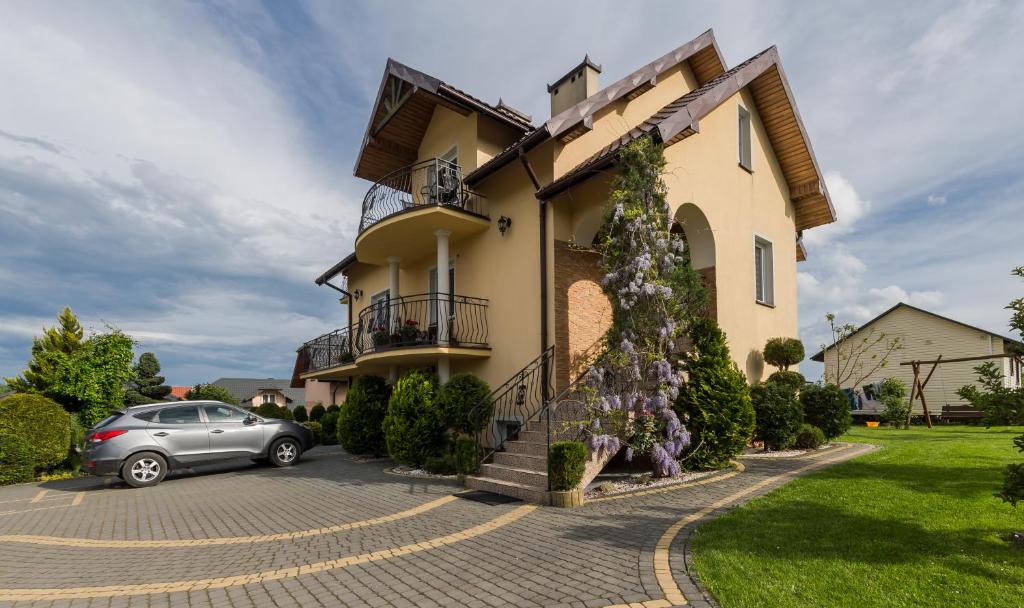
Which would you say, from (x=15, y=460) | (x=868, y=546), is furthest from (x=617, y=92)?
(x=15, y=460)

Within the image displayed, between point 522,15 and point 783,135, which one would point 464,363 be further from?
point 783,135

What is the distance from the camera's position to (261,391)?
4966 centimetres

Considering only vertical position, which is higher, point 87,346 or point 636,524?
point 87,346

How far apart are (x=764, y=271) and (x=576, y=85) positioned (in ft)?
21.9

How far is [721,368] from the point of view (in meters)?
8.78

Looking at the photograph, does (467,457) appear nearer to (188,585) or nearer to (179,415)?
(188,585)

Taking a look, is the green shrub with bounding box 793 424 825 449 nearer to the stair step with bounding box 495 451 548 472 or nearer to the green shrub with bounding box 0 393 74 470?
the stair step with bounding box 495 451 548 472

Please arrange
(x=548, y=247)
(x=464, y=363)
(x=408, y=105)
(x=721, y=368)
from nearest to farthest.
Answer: (x=721, y=368)
(x=548, y=247)
(x=464, y=363)
(x=408, y=105)

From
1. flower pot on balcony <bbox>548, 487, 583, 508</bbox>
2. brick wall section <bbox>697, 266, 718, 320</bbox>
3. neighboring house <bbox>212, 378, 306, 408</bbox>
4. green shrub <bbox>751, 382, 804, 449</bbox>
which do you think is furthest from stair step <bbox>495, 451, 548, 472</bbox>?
neighboring house <bbox>212, 378, 306, 408</bbox>

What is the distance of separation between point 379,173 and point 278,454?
28.6ft

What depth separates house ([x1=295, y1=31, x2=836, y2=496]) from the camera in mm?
10500

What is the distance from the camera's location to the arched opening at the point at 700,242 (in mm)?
11203

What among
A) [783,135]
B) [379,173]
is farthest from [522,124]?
[783,135]

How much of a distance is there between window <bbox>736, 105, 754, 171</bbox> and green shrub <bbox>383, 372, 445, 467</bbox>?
935 centimetres
